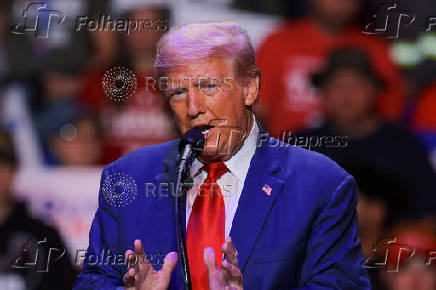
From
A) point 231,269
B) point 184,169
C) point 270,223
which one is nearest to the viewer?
point 231,269

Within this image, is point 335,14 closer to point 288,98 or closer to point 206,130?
point 288,98

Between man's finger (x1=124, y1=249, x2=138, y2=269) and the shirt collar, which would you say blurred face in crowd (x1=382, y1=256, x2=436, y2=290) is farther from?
man's finger (x1=124, y1=249, x2=138, y2=269)

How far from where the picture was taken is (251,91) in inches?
94.5

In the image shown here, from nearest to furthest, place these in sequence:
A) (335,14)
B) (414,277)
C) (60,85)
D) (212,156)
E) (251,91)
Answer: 1. (212,156)
2. (251,91)
3. (414,277)
4. (335,14)
5. (60,85)

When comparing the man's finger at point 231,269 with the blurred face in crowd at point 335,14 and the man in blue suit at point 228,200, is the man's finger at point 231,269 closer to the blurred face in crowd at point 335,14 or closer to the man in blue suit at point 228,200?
the man in blue suit at point 228,200

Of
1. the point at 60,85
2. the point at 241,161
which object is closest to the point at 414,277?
the point at 241,161

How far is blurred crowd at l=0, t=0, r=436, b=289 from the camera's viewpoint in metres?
4.46

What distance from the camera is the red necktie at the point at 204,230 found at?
219cm

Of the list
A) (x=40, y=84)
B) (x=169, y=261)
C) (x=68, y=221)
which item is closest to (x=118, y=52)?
(x=40, y=84)

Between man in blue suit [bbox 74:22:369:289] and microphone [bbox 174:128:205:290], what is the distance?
0.08 meters

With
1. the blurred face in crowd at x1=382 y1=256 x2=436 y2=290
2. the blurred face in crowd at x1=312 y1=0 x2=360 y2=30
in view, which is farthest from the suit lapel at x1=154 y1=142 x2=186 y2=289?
the blurred face in crowd at x1=312 y1=0 x2=360 y2=30

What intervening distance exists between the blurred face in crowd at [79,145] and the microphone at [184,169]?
2803mm

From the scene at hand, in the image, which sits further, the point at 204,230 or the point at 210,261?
the point at 204,230

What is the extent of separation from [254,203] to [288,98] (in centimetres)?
265
